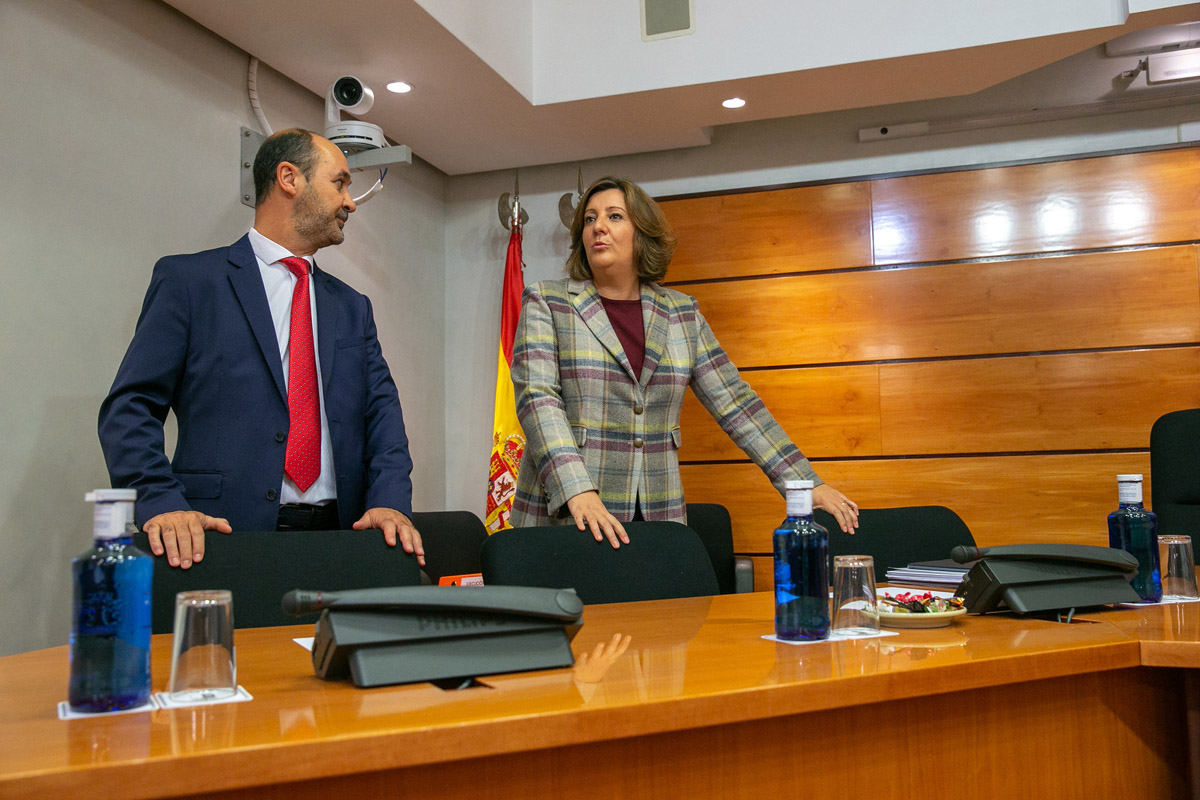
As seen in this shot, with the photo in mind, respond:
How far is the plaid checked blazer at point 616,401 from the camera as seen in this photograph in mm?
2309

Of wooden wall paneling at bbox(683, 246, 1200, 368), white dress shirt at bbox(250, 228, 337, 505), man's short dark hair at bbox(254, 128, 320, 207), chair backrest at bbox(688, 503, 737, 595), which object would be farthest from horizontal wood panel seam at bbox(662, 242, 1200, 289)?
white dress shirt at bbox(250, 228, 337, 505)

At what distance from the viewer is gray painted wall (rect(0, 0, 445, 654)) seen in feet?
8.68

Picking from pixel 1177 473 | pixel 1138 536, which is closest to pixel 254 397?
pixel 1138 536

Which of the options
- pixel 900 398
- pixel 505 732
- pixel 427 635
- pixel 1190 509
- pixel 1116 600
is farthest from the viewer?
pixel 900 398

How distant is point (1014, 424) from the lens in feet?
13.8

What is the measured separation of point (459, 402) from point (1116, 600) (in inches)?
159

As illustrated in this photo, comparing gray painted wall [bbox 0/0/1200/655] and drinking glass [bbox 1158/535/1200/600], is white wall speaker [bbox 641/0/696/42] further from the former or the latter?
drinking glass [bbox 1158/535/1200/600]

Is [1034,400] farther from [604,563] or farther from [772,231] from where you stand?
[604,563]

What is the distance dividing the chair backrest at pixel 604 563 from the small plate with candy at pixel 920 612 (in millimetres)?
513

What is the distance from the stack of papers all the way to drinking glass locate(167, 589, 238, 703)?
1.31 m

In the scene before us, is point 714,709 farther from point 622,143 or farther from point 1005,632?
point 622,143

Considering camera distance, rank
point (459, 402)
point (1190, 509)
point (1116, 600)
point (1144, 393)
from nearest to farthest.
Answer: point (1116, 600)
point (1190, 509)
point (1144, 393)
point (459, 402)

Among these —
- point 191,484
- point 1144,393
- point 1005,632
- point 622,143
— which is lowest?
point 1005,632

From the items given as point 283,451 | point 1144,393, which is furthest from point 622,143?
point 283,451
